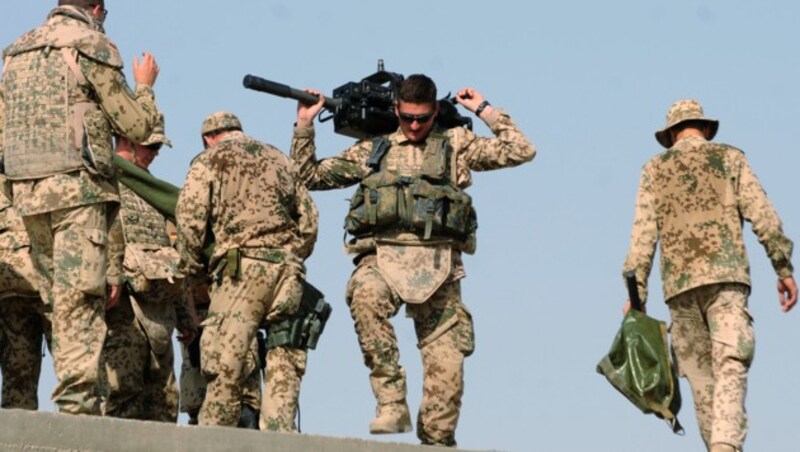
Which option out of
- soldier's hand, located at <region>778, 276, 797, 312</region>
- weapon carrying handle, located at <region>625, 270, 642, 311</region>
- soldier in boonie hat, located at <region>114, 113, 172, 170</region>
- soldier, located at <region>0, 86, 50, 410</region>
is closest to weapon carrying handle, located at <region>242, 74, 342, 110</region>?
soldier in boonie hat, located at <region>114, 113, 172, 170</region>

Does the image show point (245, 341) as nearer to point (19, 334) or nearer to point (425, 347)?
point (425, 347)

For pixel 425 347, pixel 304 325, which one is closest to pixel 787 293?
pixel 425 347

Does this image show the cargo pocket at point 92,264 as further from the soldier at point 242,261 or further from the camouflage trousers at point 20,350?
the camouflage trousers at point 20,350

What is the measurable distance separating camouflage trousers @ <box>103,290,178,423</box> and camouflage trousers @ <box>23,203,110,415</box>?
185cm

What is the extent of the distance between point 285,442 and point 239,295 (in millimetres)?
1471

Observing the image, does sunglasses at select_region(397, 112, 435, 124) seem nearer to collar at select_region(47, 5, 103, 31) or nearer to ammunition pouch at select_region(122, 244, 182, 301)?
ammunition pouch at select_region(122, 244, 182, 301)

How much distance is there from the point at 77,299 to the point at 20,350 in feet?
6.37

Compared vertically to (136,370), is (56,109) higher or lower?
higher

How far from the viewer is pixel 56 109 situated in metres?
10.3

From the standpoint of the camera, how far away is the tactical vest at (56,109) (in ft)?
33.5

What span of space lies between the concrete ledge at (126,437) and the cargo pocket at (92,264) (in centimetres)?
114

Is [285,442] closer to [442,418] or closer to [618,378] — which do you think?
[442,418]

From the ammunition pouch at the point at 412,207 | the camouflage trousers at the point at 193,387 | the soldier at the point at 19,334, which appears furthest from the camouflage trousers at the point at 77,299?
the camouflage trousers at the point at 193,387

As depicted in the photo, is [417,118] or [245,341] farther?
[417,118]
